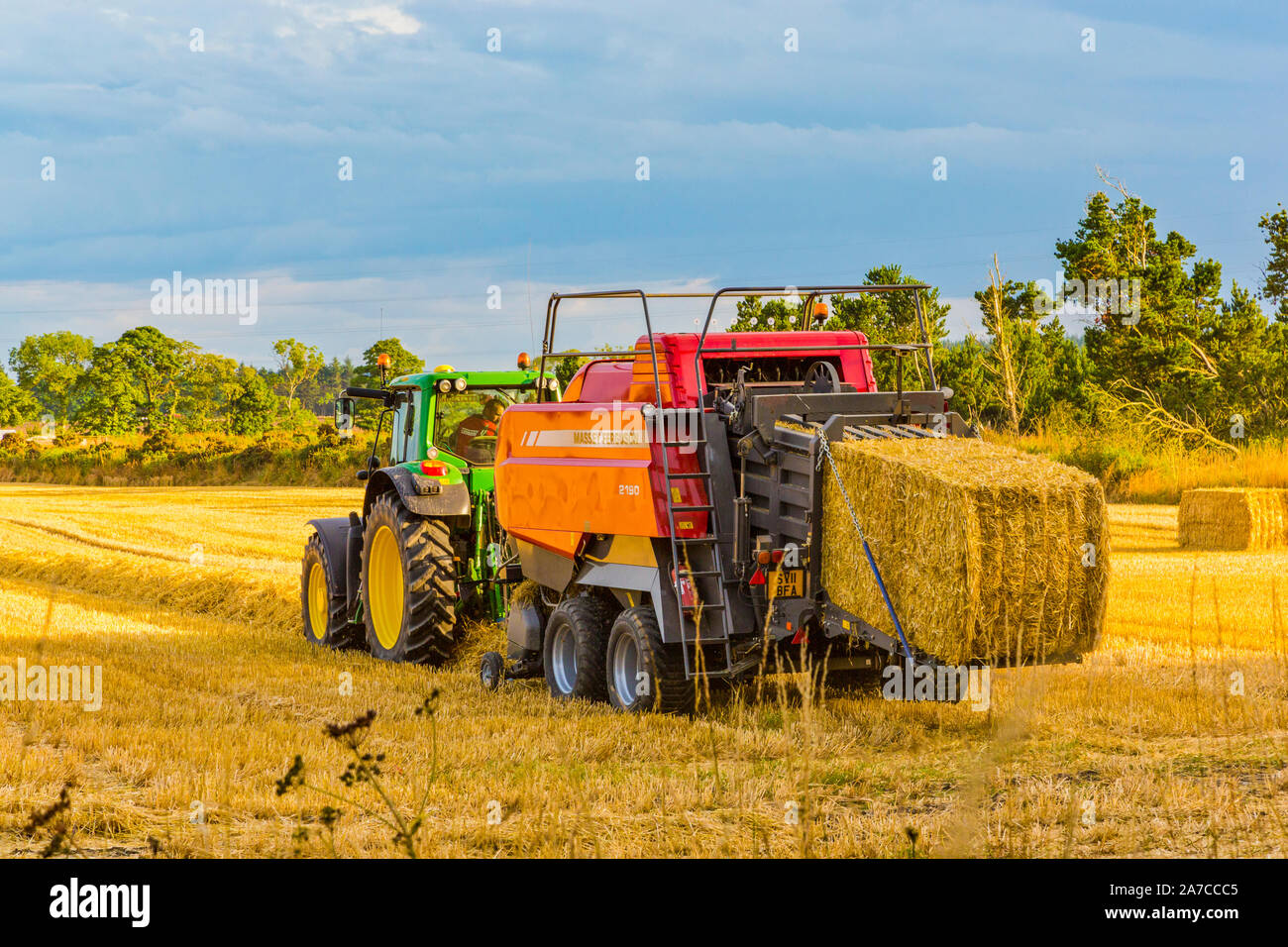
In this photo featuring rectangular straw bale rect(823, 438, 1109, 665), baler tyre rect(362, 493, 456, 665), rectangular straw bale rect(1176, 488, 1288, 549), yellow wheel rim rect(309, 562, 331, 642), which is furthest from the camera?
rectangular straw bale rect(1176, 488, 1288, 549)

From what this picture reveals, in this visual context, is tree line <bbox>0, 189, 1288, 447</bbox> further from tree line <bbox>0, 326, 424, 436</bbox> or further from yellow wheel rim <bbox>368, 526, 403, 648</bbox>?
tree line <bbox>0, 326, 424, 436</bbox>

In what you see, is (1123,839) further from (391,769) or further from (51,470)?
(51,470)

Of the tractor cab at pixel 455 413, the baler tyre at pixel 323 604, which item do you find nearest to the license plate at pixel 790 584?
the tractor cab at pixel 455 413

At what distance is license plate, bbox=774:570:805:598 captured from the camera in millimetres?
7922

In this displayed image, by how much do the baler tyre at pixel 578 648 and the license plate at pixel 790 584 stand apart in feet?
4.93

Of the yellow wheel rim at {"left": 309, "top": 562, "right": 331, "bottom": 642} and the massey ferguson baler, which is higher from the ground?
the massey ferguson baler

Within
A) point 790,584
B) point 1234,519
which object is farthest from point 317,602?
point 1234,519

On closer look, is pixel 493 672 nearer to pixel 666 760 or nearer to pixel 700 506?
pixel 700 506

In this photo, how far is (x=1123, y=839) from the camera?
5.48 metres

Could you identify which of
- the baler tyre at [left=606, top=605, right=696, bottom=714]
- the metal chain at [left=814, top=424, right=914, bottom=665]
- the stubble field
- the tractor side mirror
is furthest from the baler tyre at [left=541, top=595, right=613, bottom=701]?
the tractor side mirror

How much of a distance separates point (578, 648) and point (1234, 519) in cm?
1415

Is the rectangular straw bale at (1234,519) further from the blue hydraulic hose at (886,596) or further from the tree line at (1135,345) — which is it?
the blue hydraulic hose at (886,596)

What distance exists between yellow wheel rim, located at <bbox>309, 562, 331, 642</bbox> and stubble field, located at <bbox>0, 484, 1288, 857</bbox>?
0.58m
